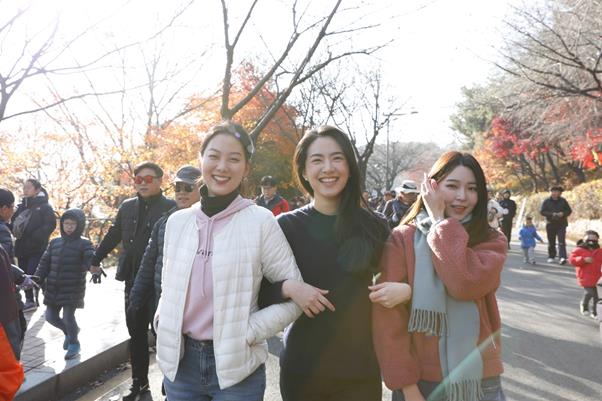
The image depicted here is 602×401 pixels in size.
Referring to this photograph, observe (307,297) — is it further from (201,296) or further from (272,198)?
(272,198)

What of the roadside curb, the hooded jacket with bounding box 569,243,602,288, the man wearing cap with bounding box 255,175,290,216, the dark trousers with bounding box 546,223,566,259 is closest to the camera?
the roadside curb

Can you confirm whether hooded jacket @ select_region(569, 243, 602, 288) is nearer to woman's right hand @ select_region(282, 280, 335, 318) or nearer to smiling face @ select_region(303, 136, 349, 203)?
smiling face @ select_region(303, 136, 349, 203)

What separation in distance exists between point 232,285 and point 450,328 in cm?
89

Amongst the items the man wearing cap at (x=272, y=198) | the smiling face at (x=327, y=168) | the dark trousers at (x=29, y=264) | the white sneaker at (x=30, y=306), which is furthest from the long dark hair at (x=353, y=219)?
the dark trousers at (x=29, y=264)

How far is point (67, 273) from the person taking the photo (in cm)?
484

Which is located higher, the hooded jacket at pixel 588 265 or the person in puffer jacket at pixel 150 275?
the person in puffer jacket at pixel 150 275

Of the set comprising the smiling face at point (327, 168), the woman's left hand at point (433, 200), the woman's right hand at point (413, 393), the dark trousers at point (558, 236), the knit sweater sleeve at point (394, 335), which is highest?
the smiling face at point (327, 168)

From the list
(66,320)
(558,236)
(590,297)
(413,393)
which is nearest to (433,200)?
(413,393)

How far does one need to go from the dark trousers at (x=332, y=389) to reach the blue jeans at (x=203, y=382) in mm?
159

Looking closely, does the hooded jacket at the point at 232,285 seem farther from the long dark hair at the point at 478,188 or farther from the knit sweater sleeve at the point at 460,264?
the long dark hair at the point at 478,188

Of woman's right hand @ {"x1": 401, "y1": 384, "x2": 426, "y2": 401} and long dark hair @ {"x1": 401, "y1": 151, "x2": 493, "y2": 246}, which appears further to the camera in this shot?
long dark hair @ {"x1": 401, "y1": 151, "x2": 493, "y2": 246}

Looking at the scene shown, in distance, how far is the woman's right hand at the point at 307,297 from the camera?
188cm

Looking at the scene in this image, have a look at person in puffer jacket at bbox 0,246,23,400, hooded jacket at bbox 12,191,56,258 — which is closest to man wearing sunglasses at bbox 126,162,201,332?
person in puffer jacket at bbox 0,246,23,400

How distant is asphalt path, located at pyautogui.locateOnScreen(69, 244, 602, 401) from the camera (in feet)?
13.2
